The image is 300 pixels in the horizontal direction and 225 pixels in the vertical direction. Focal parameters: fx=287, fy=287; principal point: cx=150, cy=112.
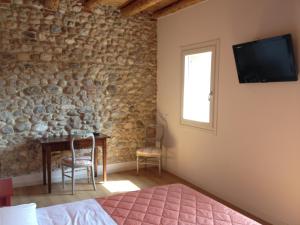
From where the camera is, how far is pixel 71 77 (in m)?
4.23

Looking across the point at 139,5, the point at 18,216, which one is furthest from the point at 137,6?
the point at 18,216

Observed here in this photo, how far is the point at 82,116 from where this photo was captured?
4.37 m

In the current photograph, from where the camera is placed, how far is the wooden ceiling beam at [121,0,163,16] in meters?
3.81

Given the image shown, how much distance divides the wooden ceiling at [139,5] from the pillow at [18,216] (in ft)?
9.50

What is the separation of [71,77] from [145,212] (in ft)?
9.02

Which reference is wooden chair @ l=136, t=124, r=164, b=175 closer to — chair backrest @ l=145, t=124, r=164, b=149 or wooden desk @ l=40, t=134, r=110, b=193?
chair backrest @ l=145, t=124, r=164, b=149

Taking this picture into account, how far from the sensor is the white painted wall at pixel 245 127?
2.76 meters

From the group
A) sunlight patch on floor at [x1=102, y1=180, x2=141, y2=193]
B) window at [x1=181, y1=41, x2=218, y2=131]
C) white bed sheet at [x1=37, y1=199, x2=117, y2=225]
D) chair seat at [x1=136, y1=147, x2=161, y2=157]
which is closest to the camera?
white bed sheet at [x1=37, y1=199, x2=117, y2=225]

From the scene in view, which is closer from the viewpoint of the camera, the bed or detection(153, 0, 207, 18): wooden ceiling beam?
the bed

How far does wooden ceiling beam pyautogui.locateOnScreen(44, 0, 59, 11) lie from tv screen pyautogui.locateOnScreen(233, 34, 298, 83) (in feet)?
7.89

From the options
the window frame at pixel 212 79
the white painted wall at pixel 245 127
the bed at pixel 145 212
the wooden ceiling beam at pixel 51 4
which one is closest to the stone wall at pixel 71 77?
the wooden ceiling beam at pixel 51 4

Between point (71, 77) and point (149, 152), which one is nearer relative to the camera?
point (71, 77)

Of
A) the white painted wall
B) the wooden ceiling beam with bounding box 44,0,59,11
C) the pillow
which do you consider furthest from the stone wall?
the pillow

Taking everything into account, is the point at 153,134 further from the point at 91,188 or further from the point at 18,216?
the point at 18,216
